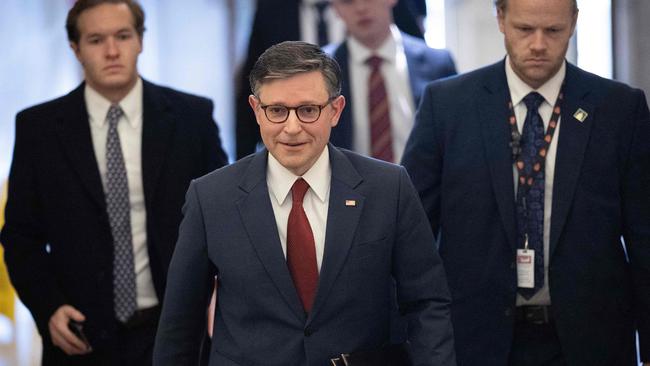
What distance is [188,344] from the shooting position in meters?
3.47

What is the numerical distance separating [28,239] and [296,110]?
1.85 meters

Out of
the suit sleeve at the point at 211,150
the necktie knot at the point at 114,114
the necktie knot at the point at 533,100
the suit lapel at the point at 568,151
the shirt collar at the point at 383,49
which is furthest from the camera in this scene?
the shirt collar at the point at 383,49

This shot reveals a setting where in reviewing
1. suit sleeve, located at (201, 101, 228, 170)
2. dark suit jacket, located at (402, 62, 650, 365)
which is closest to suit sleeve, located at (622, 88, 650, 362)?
dark suit jacket, located at (402, 62, 650, 365)

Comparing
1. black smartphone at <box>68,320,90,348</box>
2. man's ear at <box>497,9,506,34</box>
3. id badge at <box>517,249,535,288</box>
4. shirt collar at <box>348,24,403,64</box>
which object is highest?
man's ear at <box>497,9,506,34</box>

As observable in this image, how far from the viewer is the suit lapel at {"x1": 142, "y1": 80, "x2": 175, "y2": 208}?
470 cm

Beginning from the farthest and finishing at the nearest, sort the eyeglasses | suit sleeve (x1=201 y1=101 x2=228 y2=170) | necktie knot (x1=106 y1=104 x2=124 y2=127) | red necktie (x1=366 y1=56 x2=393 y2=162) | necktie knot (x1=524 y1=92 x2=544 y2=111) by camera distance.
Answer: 1. red necktie (x1=366 y1=56 x2=393 y2=162)
2. suit sleeve (x1=201 y1=101 x2=228 y2=170)
3. necktie knot (x1=106 y1=104 x2=124 y2=127)
4. necktie knot (x1=524 y1=92 x2=544 y2=111)
5. the eyeglasses

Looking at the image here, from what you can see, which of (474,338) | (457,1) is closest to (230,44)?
(457,1)

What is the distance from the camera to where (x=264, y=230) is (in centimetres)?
339

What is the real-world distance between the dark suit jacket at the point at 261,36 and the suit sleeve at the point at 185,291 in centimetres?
276

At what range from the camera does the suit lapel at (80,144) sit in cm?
466

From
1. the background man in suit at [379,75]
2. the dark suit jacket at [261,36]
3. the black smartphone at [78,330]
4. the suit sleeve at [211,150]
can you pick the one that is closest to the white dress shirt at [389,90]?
the background man in suit at [379,75]

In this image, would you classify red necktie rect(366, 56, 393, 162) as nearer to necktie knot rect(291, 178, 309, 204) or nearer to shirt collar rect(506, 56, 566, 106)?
shirt collar rect(506, 56, 566, 106)

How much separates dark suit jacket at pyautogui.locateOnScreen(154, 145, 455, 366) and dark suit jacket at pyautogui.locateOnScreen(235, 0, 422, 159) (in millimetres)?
2701

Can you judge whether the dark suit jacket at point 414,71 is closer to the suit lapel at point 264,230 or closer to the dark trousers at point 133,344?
the dark trousers at point 133,344
